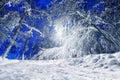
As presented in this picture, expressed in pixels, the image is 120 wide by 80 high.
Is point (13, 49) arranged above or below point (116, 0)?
below

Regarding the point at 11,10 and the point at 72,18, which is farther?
the point at 11,10

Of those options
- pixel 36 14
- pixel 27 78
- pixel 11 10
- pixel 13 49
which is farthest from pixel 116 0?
pixel 13 49

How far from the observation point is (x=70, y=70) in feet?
22.7

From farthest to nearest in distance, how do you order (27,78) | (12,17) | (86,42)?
1. (12,17)
2. (86,42)
3. (27,78)

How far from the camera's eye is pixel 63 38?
1160cm

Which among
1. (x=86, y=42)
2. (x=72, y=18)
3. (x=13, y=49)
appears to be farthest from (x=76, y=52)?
(x=13, y=49)

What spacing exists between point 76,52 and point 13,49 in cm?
1015

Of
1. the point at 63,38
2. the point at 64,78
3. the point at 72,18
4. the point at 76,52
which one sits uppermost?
the point at 72,18

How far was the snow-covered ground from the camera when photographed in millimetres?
5363

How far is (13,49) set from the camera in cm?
2038

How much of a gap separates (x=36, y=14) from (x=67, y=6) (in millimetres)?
4729

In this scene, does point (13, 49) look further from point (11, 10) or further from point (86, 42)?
point (86, 42)

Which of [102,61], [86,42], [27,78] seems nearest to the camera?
[27,78]

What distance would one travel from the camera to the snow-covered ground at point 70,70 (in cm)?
536
